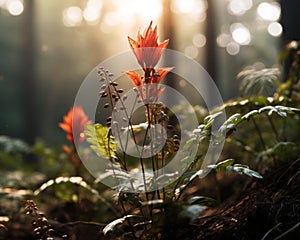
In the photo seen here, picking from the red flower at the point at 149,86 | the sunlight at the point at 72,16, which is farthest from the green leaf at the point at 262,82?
the sunlight at the point at 72,16

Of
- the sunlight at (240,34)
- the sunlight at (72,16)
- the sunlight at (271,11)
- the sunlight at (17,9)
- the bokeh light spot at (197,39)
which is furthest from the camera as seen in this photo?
the bokeh light spot at (197,39)

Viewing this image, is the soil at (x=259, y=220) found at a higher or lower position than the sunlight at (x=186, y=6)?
lower

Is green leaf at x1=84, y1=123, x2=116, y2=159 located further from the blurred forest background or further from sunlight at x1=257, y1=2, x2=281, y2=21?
the blurred forest background

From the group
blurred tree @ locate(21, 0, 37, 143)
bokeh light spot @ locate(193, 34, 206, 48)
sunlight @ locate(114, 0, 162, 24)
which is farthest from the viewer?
bokeh light spot @ locate(193, 34, 206, 48)

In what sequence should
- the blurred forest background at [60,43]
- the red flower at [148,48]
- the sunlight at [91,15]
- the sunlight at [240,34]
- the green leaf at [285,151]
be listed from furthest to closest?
the sunlight at [240,34], the blurred forest background at [60,43], the sunlight at [91,15], the green leaf at [285,151], the red flower at [148,48]

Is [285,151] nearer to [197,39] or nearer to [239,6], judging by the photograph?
[239,6]

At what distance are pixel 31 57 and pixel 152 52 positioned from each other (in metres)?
19.4

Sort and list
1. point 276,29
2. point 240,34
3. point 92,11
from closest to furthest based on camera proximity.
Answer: point 276,29 → point 92,11 → point 240,34

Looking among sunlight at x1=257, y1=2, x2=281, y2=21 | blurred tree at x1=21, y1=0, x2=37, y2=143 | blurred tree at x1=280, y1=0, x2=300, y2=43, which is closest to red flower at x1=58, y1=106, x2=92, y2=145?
blurred tree at x1=280, y1=0, x2=300, y2=43

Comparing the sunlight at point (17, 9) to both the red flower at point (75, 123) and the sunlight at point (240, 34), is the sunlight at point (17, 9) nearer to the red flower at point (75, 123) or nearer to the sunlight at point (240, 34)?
the sunlight at point (240, 34)

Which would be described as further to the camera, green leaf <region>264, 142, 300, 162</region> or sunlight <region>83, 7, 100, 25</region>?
sunlight <region>83, 7, 100, 25</region>

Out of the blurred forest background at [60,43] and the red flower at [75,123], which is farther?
the blurred forest background at [60,43]

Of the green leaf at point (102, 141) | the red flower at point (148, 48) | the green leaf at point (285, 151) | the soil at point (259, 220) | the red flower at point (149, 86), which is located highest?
the red flower at point (148, 48)

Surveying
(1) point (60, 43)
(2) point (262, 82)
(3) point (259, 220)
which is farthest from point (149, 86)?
(1) point (60, 43)
